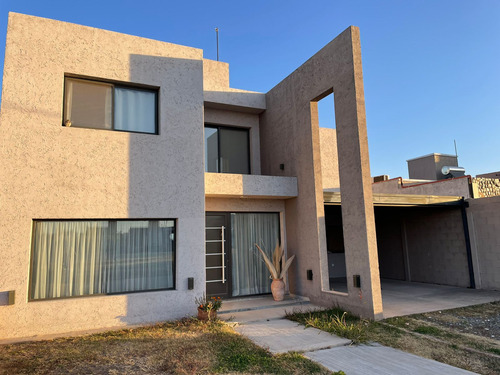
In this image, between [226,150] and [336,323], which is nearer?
[336,323]

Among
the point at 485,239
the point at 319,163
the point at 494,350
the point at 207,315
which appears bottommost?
the point at 494,350

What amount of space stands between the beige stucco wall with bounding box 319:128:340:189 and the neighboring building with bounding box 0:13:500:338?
10.1 feet

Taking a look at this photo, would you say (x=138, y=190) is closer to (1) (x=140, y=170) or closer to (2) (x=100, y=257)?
(1) (x=140, y=170)

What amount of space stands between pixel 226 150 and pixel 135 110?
143 inches

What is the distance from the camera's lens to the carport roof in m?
9.26

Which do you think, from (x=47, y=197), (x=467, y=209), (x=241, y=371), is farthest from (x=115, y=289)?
(x=467, y=209)

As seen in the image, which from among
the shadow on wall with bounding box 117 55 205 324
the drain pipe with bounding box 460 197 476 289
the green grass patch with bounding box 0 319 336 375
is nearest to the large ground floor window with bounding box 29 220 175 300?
the shadow on wall with bounding box 117 55 205 324

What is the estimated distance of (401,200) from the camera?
33.7 feet

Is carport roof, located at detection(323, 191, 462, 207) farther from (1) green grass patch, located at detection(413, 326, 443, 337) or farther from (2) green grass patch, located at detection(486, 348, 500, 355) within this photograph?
(2) green grass patch, located at detection(486, 348, 500, 355)

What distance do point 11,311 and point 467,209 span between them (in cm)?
1288

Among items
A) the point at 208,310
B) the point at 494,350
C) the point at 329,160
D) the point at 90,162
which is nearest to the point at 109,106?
the point at 90,162

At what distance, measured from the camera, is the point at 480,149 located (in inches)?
914

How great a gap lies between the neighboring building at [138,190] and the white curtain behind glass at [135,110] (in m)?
0.02

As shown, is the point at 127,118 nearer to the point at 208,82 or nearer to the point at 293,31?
the point at 208,82
